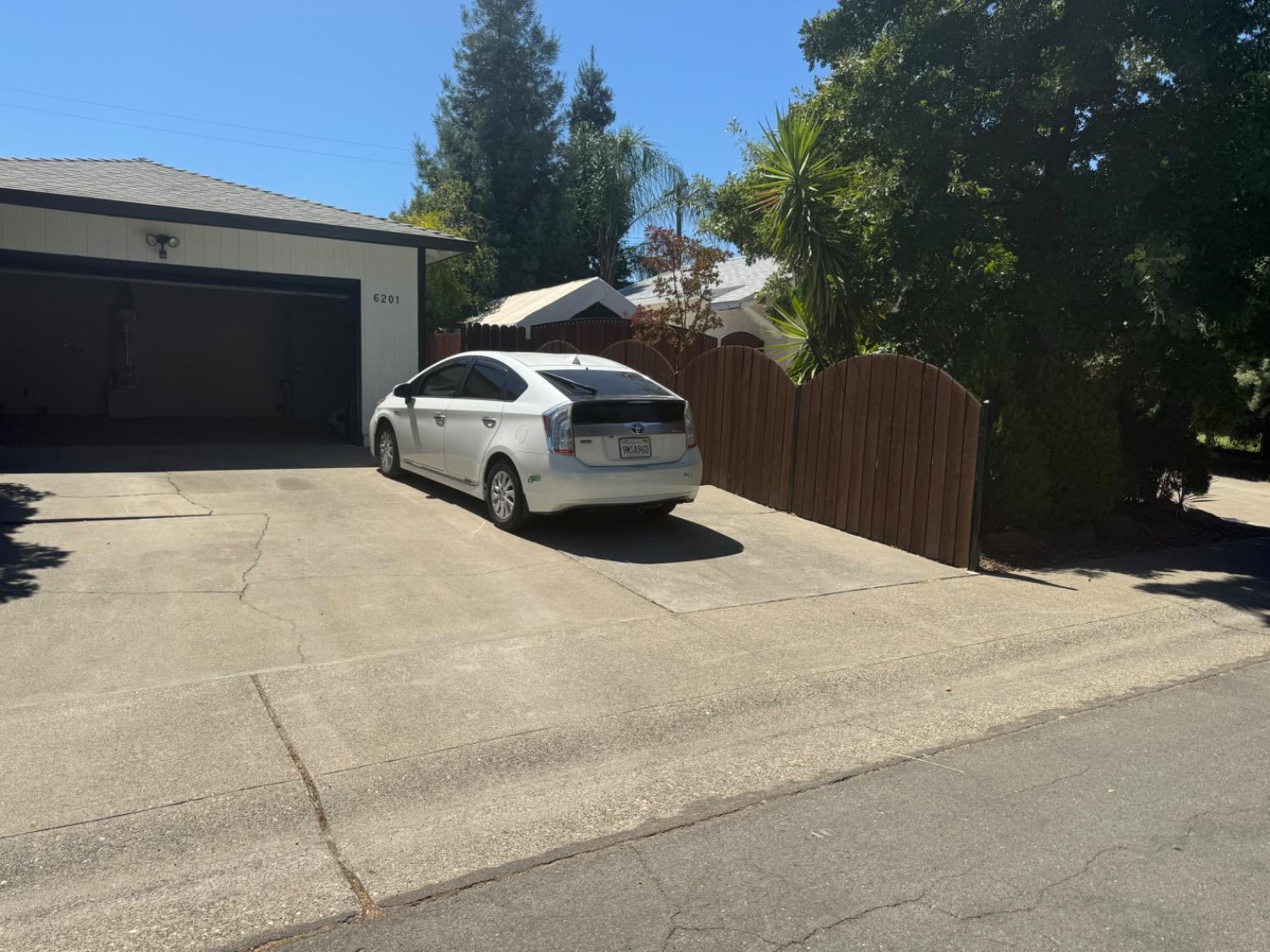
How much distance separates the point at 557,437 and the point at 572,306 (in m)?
17.0

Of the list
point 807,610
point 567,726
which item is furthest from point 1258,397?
point 567,726

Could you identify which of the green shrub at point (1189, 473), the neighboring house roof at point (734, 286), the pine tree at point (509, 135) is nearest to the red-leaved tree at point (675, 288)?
the neighboring house roof at point (734, 286)

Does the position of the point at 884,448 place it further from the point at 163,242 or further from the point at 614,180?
the point at 614,180

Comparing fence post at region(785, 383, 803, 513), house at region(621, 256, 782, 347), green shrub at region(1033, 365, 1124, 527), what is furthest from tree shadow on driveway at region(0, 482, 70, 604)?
house at region(621, 256, 782, 347)

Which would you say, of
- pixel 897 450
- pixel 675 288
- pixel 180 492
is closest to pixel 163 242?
pixel 180 492

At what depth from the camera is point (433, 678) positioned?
17.8 ft

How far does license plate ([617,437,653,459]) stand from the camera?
28.0 ft

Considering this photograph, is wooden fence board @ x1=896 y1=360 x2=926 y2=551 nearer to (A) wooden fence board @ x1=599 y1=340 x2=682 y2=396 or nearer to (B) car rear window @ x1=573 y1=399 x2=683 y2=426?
(B) car rear window @ x1=573 y1=399 x2=683 y2=426

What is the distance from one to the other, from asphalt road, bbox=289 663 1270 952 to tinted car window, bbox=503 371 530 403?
17.6 ft

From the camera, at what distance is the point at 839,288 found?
11062mm

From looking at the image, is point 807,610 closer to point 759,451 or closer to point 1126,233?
point 759,451

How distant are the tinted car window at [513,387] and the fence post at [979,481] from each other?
4.03 metres

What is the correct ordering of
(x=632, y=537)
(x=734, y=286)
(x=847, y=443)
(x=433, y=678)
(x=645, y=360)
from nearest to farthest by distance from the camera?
(x=433, y=678)
(x=632, y=537)
(x=847, y=443)
(x=645, y=360)
(x=734, y=286)

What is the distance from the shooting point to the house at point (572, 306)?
24594 millimetres
